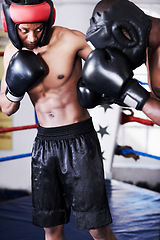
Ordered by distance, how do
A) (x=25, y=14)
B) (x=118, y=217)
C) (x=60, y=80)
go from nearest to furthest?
(x=25, y=14)
(x=60, y=80)
(x=118, y=217)

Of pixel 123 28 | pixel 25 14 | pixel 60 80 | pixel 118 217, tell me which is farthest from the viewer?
pixel 118 217

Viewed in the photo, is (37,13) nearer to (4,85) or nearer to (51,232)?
(4,85)

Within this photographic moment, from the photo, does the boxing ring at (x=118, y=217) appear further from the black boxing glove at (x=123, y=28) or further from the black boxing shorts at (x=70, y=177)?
the black boxing glove at (x=123, y=28)

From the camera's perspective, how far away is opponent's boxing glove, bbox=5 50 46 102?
1.26 meters

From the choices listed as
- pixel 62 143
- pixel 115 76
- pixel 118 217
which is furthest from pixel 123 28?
pixel 118 217

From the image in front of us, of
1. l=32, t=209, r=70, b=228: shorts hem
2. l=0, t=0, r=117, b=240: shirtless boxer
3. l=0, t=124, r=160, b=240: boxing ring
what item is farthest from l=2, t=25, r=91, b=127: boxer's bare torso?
l=0, t=124, r=160, b=240: boxing ring

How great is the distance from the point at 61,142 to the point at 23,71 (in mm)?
338

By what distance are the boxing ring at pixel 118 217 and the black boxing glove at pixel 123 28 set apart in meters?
1.16

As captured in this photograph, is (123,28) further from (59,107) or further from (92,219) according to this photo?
(92,219)

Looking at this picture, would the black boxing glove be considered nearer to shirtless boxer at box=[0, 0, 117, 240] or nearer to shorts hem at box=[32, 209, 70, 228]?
shirtless boxer at box=[0, 0, 117, 240]

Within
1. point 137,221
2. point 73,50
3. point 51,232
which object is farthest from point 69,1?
point 51,232

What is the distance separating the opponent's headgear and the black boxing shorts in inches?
16.0

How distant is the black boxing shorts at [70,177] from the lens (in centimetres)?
137

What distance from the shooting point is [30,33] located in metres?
1.26
